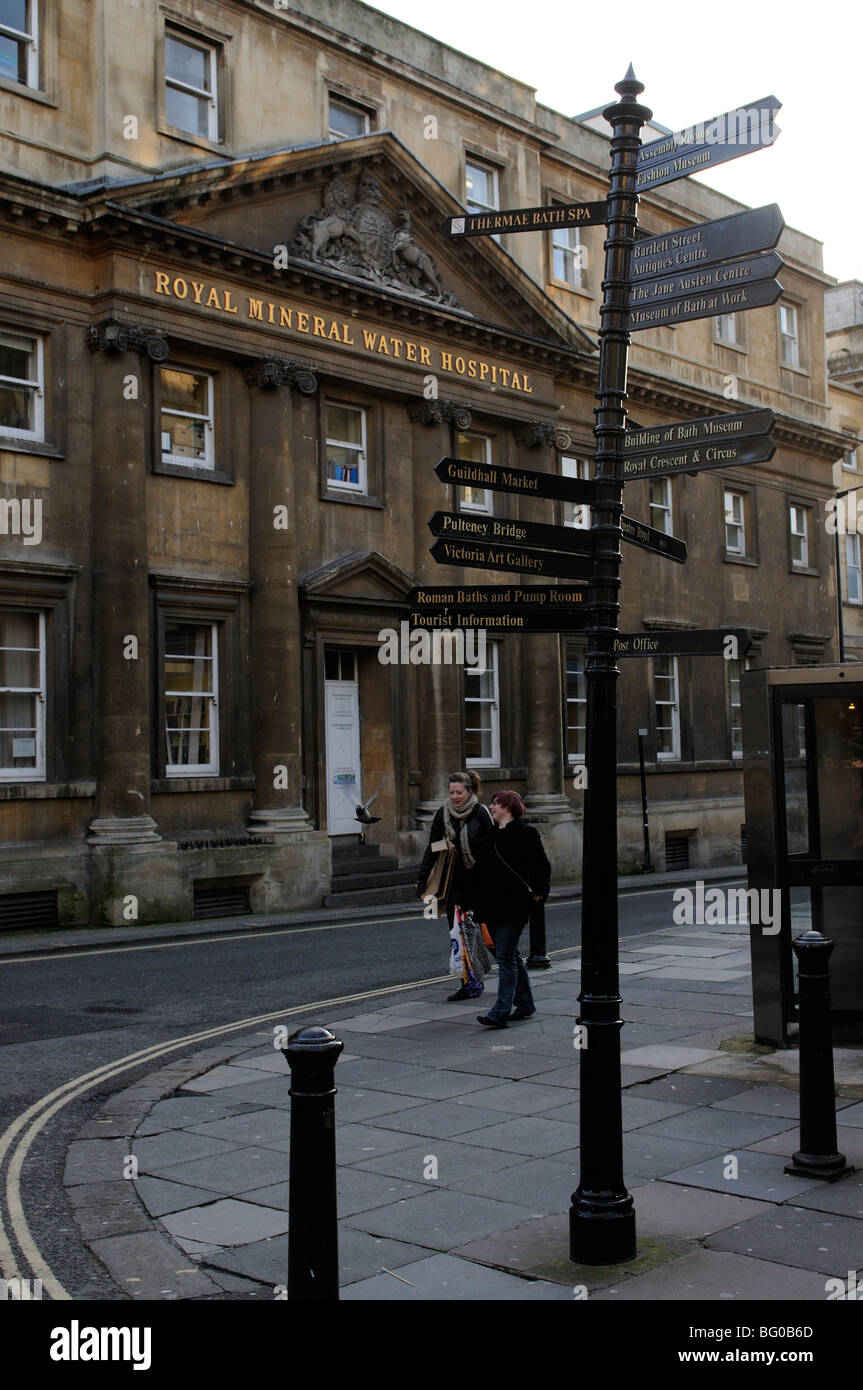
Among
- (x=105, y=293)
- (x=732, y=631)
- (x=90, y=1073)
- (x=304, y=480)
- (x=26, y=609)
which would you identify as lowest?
(x=90, y=1073)

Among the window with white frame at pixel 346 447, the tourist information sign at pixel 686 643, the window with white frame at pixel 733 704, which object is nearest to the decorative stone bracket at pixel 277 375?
the window with white frame at pixel 346 447

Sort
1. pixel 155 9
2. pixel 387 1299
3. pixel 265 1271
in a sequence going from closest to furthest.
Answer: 1. pixel 387 1299
2. pixel 265 1271
3. pixel 155 9

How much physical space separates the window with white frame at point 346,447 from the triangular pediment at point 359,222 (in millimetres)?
2098

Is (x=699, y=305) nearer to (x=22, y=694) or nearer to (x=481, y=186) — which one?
(x=22, y=694)

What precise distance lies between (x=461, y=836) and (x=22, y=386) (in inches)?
440

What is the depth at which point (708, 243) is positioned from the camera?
6.00 metres

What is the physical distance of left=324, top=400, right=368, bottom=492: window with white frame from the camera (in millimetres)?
23031

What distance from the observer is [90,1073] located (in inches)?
357

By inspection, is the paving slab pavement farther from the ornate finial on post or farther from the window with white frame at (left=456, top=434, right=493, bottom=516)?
the window with white frame at (left=456, top=434, right=493, bottom=516)

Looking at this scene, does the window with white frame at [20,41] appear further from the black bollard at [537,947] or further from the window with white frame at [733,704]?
the window with white frame at [733,704]

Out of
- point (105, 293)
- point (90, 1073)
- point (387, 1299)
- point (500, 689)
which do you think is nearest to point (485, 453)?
point (500, 689)

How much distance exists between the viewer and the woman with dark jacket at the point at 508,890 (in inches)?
400

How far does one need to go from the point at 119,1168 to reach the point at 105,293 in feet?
49.2

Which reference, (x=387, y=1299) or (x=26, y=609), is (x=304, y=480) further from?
(x=387, y=1299)
